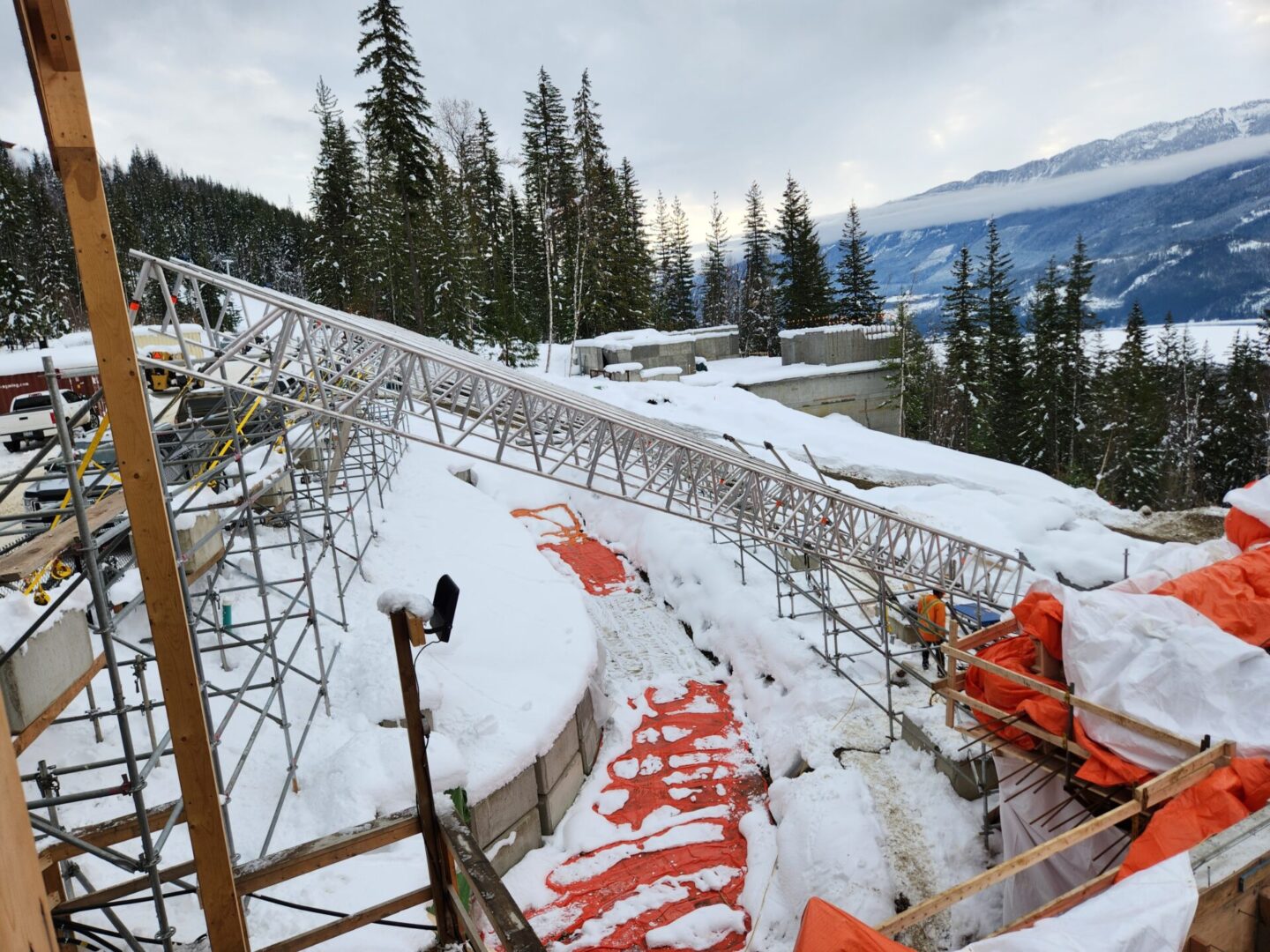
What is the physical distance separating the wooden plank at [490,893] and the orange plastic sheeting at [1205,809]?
5.01 meters

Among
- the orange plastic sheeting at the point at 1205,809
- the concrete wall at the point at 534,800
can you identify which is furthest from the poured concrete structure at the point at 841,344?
the orange plastic sheeting at the point at 1205,809

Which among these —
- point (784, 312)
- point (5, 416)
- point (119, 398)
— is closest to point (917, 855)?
point (119, 398)

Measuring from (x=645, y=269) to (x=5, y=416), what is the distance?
122ft

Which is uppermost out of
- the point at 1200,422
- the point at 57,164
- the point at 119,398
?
the point at 57,164

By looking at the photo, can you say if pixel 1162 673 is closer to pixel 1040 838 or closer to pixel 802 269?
pixel 1040 838

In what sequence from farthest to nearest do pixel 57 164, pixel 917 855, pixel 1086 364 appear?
pixel 1086 364 < pixel 917 855 < pixel 57 164

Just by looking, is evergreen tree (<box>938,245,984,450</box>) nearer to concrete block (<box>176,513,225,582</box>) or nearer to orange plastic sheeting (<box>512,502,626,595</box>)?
orange plastic sheeting (<box>512,502,626,595</box>)

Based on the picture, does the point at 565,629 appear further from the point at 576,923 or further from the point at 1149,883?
the point at 1149,883

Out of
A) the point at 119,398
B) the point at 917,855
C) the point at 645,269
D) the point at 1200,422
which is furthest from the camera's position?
the point at 645,269

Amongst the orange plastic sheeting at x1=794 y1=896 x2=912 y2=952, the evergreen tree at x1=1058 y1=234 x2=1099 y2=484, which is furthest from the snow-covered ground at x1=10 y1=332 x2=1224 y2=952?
the evergreen tree at x1=1058 y1=234 x2=1099 y2=484

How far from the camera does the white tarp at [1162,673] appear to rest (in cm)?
636

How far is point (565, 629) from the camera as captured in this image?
14.0m

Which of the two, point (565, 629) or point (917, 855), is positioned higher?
point (565, 629)

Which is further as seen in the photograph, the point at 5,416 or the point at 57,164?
the point at 5,416
